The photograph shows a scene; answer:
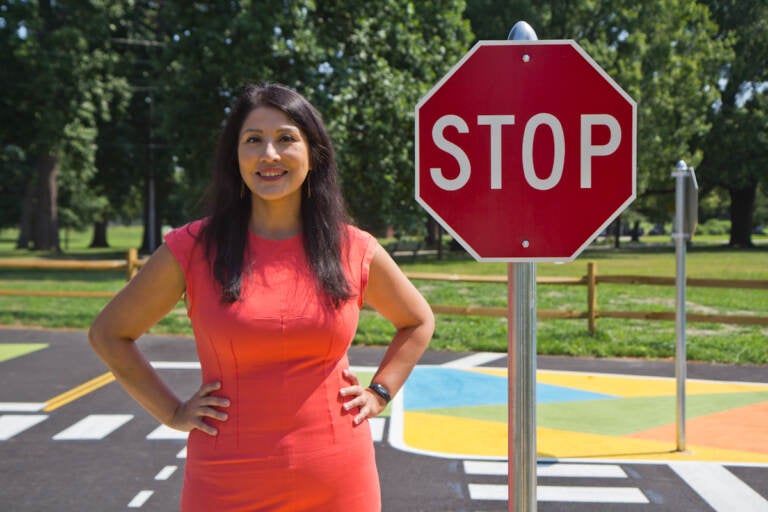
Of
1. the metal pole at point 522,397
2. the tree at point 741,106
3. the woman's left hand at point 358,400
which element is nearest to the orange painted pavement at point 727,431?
the woman's left hand at point 358,400

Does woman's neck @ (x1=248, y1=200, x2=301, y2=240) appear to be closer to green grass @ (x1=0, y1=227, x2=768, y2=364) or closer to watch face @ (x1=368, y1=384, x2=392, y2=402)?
watch face @ (x1=368, y1=384, x2=392, y2=402)

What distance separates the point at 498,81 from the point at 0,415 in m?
7.02

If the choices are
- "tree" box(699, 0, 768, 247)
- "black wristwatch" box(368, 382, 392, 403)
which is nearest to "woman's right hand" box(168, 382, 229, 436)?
"black wristwatch" box(368, 382, 392, 403)

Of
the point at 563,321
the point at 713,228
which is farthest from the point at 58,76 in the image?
the point at 713,228

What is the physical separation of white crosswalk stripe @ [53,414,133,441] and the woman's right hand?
16.3 feet

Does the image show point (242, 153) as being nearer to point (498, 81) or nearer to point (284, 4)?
point (498, 81)

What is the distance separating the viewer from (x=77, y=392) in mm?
8562

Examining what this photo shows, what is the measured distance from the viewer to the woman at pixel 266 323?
220 cm

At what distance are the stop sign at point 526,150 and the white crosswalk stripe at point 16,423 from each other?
598cm

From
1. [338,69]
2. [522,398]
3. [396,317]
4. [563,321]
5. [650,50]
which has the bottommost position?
[563,321]

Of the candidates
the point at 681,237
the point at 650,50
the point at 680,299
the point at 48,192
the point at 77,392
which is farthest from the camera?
the point at 650,50

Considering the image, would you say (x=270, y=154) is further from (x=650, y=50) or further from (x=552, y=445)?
(x=650, y=50)

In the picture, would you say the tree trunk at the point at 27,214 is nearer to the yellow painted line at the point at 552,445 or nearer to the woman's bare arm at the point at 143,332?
the yellow painted line at the point at 552,445

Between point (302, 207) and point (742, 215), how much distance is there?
50240mm
